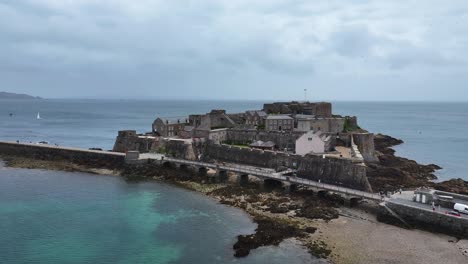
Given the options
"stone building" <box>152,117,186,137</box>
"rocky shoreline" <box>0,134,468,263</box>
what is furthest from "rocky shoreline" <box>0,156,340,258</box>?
"stone building" <box>152,117,186,137</box>

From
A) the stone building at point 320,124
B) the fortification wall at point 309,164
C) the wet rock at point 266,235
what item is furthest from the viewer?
the stone building at point 320,124

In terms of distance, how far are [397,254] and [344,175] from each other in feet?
46.3

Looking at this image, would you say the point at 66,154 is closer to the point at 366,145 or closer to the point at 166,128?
the point at 166,128

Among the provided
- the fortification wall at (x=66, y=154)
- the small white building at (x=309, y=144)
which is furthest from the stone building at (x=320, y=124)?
the fortification wall at (x=66, y=154)

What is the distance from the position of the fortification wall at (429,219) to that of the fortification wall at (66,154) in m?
32.4

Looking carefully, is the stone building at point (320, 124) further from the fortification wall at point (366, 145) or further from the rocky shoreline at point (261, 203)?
the rocky shoreline at point (261, 203)

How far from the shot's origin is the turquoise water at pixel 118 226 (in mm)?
25797

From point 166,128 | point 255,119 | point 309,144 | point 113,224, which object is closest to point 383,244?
point 113,224

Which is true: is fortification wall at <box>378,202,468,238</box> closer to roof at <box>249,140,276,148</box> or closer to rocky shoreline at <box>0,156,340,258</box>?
rocky shoreline at <box>0,156,340,258</box>

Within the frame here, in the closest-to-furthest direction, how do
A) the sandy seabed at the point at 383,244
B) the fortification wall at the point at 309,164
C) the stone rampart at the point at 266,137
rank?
the sandy seabed at the point at 383,244
the fortification wall at the point at 309,164
the stone rampart at the point at 266,137

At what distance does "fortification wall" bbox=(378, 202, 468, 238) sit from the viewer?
2864 centimetres

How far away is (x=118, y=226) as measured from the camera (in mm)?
31094

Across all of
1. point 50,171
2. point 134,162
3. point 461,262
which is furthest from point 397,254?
point 50,171

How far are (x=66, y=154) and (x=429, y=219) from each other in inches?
1774
